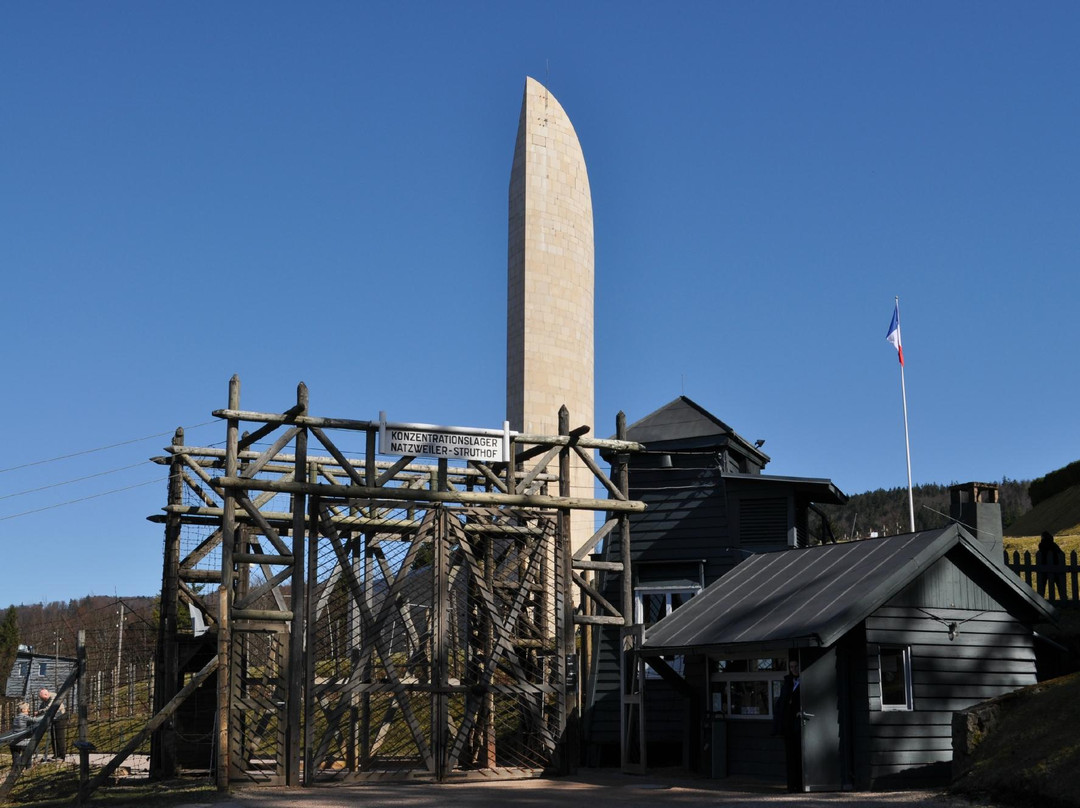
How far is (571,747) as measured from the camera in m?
20.5

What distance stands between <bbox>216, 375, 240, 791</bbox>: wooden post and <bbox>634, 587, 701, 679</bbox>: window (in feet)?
33.0

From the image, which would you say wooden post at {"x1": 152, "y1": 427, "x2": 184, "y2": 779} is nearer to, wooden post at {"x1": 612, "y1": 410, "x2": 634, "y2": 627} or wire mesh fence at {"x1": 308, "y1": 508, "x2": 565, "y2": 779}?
wire mesh fence at {"x1": 308, "y1": 508, "x2": 565, "y2": 779}

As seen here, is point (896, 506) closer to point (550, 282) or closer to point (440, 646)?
point (550, 282)

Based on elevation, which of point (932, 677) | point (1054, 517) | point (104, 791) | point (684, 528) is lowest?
point (104, 791)

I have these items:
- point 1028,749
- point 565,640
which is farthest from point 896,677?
point 565,640

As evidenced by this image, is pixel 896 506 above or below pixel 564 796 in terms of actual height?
above

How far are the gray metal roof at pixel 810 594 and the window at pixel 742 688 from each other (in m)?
0.88

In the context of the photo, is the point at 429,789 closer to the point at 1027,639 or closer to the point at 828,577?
the point at 828,577

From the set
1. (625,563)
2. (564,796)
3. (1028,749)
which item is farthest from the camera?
(625,563)

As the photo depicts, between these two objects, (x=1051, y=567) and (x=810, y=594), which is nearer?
(x=810, y=594)

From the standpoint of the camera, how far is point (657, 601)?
1080 inches

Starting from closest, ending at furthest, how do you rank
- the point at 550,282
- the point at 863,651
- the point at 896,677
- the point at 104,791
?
the point at 863,651, the point at 896,677, the point at 104,791, the point at 550,282

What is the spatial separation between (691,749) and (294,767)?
7007 mm

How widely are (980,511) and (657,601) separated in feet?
23.1
